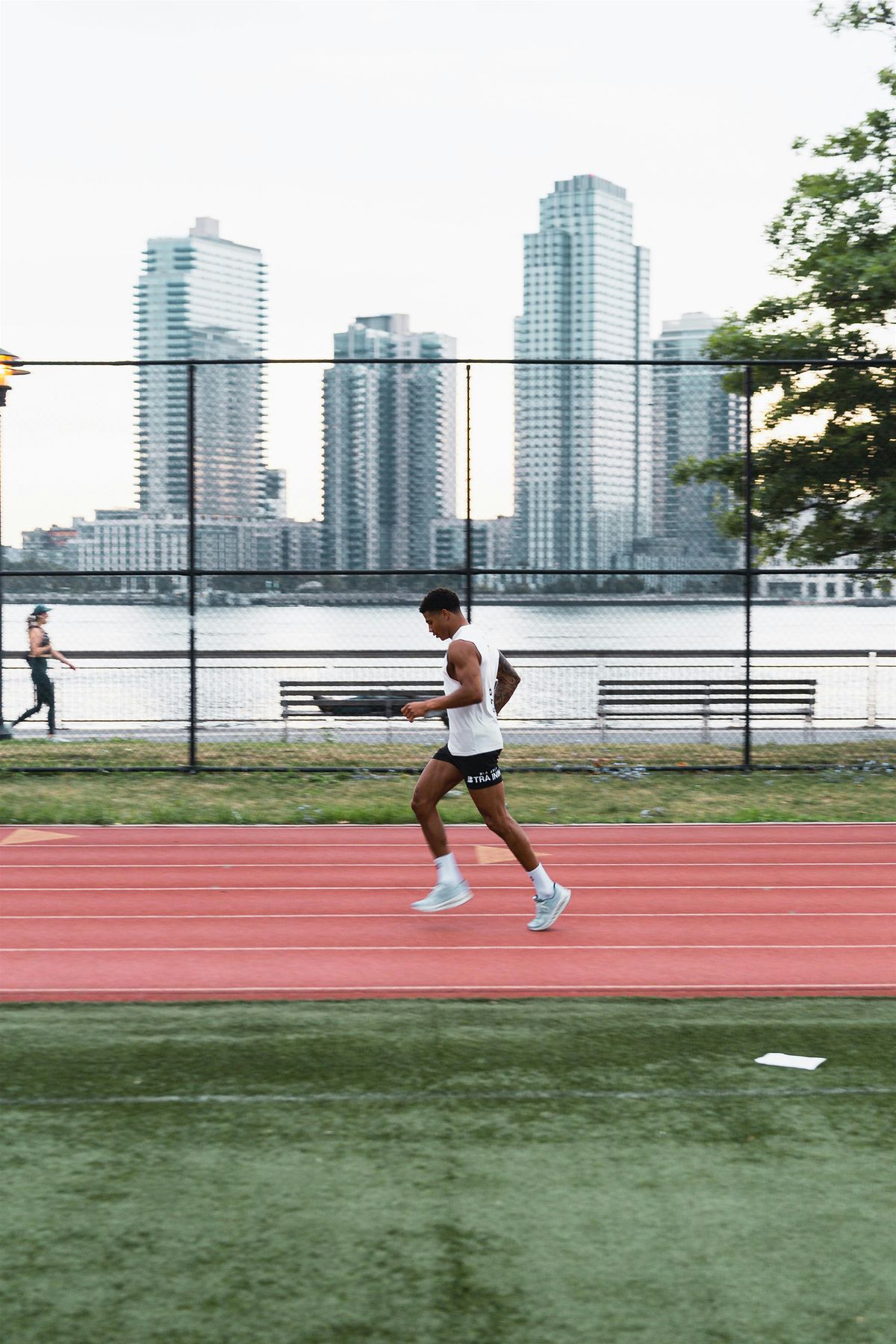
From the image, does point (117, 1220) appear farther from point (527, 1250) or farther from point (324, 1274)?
point (527, 1250)

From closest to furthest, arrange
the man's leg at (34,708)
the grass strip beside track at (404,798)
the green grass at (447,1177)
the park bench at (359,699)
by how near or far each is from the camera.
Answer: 1. the green grass at (447,1177)
2. the grass strip beside track at (404,798)
3. the park bench at (359,699)
4. the man's leg at (34,708)

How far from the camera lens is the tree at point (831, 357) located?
49.3 feet

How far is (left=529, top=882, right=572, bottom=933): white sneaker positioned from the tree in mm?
8512

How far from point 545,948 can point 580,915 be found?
0.84 meters

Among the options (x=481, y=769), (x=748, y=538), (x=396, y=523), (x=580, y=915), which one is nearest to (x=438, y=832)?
(x=481, y=769)

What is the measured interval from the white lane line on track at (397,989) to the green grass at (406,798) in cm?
477

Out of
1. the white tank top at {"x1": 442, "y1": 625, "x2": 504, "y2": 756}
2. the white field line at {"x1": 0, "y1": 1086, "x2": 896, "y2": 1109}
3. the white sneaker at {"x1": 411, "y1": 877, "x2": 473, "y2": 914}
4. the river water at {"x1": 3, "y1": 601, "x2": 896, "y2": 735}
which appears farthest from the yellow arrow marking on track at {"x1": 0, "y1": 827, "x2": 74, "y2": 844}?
the white field line at {"x1": 0, "y1": 1086, "x2": 896, "y2": 1109}

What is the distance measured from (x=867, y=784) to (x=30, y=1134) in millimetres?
10490

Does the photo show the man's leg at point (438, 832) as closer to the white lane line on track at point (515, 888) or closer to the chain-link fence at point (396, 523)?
the white lane line on track at point (515, 888)

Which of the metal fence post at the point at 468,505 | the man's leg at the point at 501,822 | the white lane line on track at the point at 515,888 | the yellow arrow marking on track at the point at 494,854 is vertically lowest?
the yellow arrow marking on track at the point at 494,854

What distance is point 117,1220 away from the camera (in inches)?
161

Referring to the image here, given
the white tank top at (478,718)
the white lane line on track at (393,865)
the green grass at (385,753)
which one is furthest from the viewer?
the green grass at (385,753)

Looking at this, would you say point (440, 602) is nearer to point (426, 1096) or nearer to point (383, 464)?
point (426, 1096)

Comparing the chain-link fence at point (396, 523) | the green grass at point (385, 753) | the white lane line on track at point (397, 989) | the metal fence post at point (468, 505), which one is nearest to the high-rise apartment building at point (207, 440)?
the chain-link fence at point (396, 523)
